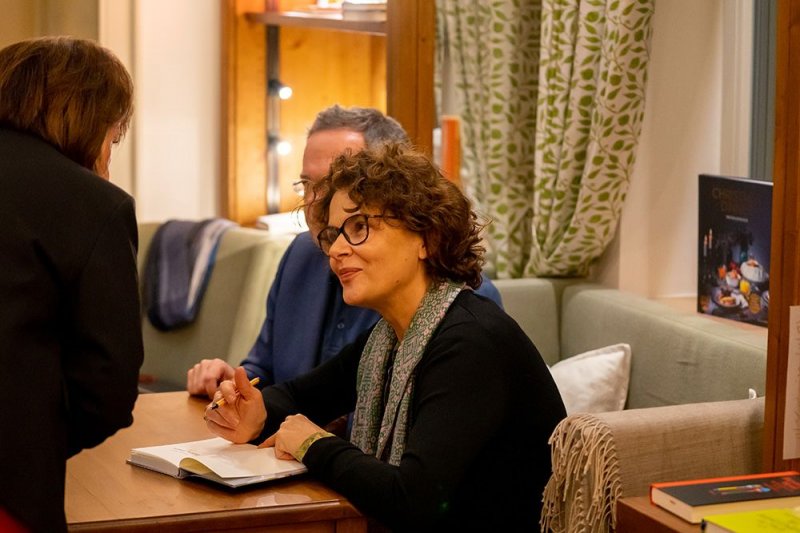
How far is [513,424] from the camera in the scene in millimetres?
1775

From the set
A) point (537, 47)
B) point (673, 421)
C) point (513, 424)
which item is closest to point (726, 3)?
point (537, 47)

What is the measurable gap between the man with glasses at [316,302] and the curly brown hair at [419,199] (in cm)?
44

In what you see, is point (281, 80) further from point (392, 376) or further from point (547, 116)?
point (392, 376)

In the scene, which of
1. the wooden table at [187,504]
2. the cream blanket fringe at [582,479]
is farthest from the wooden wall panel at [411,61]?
the wooden table at [187,504]

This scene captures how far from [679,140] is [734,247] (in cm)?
45

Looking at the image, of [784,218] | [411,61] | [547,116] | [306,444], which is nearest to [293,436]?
[306,444]

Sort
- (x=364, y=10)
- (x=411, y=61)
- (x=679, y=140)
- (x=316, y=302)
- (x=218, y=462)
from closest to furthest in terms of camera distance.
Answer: (x=218, y=462)
(x=316, y=302)
(x=679, y=140)
(x=411, y=61)
(x=364, y=10)

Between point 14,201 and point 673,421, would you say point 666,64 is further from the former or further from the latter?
point 14,201

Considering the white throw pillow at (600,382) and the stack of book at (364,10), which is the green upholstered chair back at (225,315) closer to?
the stack of book at (364,10)

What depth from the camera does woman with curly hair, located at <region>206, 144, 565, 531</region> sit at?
65.1 inches

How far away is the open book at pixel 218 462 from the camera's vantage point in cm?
167

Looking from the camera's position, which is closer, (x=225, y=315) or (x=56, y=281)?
(x=56, y=281)

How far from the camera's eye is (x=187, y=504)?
1.60 metres

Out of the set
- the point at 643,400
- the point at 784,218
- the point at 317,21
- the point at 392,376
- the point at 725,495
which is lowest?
the point at 643,400
